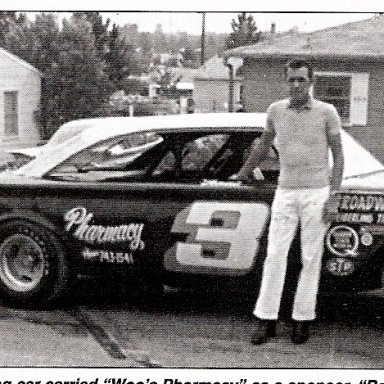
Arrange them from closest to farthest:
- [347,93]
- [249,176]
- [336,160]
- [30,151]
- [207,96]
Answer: [336,160] < [249,176] < [30,151] < [207,96] < [347,93]

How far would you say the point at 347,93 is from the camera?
947 cm

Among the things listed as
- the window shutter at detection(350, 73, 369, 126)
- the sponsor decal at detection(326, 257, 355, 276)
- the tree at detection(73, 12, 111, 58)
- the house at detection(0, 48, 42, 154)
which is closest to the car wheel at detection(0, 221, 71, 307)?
the house at detection(0, 48, 42, 154)

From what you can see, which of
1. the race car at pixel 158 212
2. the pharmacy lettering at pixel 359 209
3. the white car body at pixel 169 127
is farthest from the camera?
the white car body at pixel 169 127

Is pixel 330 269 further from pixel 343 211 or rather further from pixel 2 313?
pixel 2 313

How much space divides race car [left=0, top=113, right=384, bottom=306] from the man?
158 millimetres

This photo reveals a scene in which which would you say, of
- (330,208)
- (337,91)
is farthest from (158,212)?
(337,91)

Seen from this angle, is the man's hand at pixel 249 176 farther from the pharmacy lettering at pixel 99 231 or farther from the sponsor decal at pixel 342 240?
the pharmacy lettering at pixel 99 231

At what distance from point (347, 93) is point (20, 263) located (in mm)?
5498

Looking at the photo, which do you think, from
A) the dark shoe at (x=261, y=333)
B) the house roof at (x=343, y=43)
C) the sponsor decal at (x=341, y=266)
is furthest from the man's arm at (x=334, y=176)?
the house roof at (x=343, y=43)

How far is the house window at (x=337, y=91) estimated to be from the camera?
8.89m

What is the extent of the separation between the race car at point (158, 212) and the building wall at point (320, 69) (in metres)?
1.24

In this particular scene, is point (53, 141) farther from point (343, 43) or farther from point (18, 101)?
point (343, 43)

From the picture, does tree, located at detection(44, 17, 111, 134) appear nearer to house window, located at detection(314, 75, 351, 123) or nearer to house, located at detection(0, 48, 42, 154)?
house, located at detection(0, 48, 42, 154)

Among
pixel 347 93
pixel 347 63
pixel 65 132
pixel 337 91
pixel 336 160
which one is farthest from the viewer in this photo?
pixel 337 91
